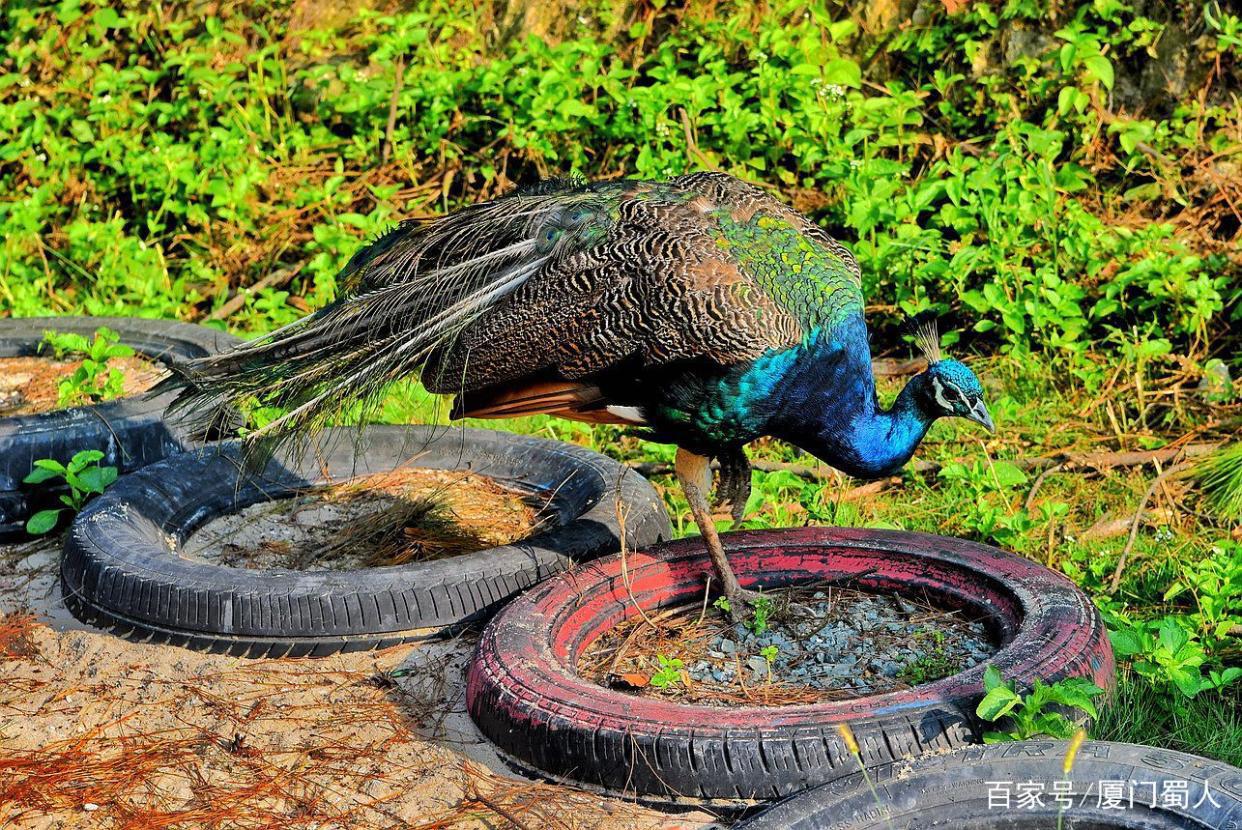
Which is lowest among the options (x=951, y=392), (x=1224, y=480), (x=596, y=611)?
(x=1224, y=480)

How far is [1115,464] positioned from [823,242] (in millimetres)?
1646

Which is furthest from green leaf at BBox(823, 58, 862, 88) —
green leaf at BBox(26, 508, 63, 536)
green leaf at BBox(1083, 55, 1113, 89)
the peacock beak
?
green leaf at BBox(26, 508, 63, 536)

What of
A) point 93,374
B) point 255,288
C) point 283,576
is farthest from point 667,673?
point 255,288

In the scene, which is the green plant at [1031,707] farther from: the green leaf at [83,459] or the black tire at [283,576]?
the green leaf at [83,459]

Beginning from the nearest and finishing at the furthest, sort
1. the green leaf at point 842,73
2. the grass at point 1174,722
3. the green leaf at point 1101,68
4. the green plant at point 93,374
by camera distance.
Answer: the grass at point 1174,722 → the green plant at point 93,374 → the green leaf at point 1101,68 → the green leaf at point 842,73

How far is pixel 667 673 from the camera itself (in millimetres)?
3541

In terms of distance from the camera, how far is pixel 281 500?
5.09 m

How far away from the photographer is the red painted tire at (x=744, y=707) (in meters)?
2.99

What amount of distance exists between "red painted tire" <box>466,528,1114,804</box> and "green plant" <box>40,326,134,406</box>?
2.53m

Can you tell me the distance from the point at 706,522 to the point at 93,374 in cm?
283

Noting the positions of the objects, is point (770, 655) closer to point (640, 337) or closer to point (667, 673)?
point (667, 673)

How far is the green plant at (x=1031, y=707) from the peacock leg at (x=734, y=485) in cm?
145

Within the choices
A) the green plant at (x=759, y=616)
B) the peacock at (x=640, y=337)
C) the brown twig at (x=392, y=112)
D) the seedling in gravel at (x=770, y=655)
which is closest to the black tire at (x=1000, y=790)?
the seedling in gravel at (x=770, y=655)

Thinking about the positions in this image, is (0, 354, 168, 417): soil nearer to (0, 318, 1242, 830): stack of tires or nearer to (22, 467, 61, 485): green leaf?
(0, 318, 1242, 830): stack of tires
